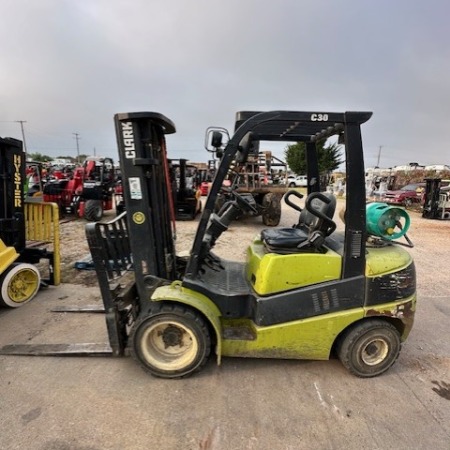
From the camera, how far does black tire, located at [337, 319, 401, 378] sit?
303cm

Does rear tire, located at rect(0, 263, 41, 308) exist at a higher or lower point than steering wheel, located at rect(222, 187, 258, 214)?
lower

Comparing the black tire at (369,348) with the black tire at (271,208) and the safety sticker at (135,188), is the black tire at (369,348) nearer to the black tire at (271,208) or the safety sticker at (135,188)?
the safety sticker at (135,188)

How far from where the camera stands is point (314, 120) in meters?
2.74

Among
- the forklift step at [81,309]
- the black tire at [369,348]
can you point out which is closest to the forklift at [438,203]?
the black tire at [369,348]

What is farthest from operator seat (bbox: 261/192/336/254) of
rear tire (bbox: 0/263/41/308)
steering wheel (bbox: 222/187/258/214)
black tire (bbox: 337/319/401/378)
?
rear tire (bbox: 0/263/41/308)

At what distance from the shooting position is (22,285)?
15.2 feet

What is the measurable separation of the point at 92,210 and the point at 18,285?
7.48m

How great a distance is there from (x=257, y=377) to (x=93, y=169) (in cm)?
1164

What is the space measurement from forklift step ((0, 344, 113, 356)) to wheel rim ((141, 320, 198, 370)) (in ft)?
1.62

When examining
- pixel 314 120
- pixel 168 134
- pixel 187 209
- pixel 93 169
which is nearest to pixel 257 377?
pixel 314 120

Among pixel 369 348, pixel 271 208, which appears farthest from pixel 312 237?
pixel 271 208

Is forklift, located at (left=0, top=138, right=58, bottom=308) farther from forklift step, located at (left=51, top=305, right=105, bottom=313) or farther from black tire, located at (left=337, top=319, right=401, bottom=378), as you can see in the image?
black tire, located at (left=337, top=319, right=401, bottom=378)

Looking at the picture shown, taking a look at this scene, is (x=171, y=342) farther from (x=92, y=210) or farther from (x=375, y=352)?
(x=92, y=210)

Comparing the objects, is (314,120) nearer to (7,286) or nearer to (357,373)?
(357,373)
